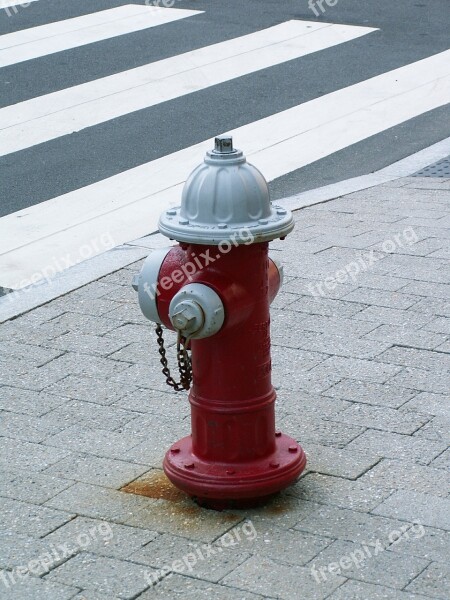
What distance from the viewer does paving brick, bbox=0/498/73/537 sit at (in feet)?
12.3

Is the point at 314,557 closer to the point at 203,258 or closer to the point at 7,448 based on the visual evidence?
the point at 203,258

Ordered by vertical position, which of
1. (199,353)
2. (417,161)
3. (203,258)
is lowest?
(417,161)

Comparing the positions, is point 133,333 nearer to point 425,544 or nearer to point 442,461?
point 442,461

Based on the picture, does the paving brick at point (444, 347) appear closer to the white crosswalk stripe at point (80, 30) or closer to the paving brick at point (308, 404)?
the paving brick at point (308, 404)

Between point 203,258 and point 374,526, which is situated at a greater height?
point 203,258

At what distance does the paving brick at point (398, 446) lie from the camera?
4.19 meters

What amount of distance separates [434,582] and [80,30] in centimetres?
1047

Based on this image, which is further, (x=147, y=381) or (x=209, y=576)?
(x=147, y=381)

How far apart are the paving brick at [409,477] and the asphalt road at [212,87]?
407 centimetres

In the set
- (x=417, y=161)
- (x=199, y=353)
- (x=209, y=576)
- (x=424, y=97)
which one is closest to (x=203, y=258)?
(x=199, y=353)

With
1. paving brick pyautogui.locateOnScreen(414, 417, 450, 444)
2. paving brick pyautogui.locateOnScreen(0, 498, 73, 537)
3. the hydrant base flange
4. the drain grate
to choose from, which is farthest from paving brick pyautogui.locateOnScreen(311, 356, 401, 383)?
the drain grate

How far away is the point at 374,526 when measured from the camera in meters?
3.71

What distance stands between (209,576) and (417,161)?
18.8 feet

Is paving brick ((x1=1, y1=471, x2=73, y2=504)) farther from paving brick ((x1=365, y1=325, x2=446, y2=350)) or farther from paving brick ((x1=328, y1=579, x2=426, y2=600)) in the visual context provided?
paving brick ((x1=365, y1=325, x2=446, y2=350))
